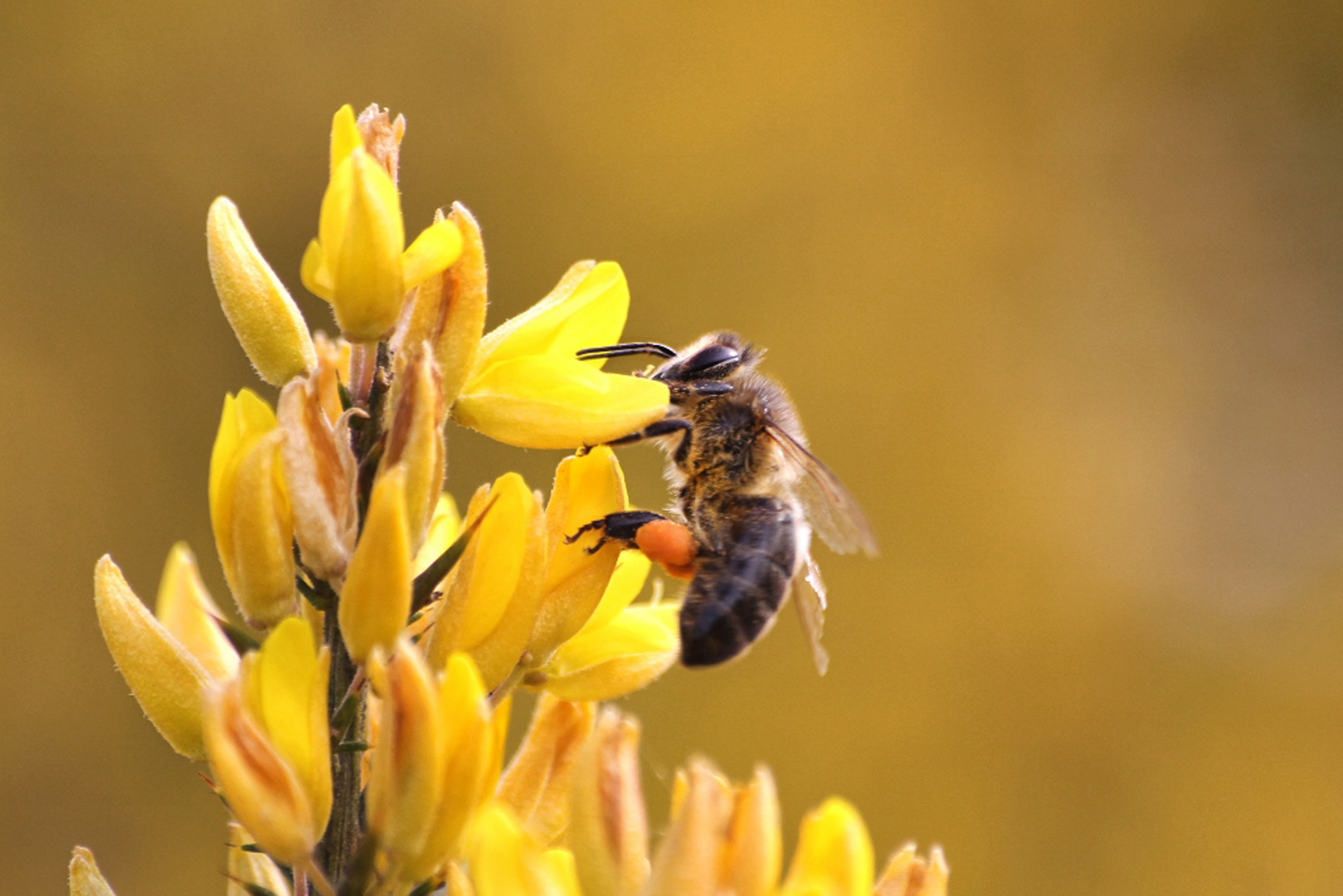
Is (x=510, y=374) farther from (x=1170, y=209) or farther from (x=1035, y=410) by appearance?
(x=1170, y=209)

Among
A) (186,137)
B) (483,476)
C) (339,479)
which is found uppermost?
(186,137)

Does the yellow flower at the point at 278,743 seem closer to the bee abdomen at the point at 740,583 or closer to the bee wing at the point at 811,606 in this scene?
the bee abdomen at the point at 740,583

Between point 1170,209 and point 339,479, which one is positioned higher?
point 1170,209

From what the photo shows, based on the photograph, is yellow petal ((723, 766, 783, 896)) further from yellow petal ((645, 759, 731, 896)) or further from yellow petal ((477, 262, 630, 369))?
yellow petal ((477, 262, 630, 369))

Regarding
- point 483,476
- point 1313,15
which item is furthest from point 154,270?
point 1313,15

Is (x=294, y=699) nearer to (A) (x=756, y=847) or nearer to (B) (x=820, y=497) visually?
(A) (x=756, y=847)

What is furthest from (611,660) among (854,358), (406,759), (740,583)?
(854,358)

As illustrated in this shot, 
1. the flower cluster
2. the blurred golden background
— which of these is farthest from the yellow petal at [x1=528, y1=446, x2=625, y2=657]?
the blurred golden background

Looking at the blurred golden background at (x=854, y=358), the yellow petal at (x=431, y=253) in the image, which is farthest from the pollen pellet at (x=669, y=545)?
the blurred golden background at (x=854, y=358)
